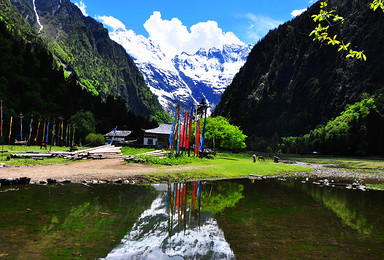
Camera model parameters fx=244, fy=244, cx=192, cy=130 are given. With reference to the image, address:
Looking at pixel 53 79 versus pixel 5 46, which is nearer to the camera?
pixel 5 46

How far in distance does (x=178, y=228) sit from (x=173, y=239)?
119 centimetres

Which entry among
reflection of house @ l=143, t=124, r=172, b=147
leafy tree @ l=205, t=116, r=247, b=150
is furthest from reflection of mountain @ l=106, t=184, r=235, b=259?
reflection of house @ l=143, t=124, r=172, b=147

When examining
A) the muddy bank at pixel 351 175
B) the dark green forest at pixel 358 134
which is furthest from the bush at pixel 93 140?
the dark green forest at pixel 358 134

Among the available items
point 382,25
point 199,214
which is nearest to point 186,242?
point 199,214

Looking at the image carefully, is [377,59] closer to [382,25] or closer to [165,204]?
[382,25]

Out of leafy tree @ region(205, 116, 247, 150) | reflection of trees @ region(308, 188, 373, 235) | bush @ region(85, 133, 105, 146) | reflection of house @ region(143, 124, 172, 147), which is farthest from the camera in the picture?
reflection of house @ region(143, 124, 172, 147)

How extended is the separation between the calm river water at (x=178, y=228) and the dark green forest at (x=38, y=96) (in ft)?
229

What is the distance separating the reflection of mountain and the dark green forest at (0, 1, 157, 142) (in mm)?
73369

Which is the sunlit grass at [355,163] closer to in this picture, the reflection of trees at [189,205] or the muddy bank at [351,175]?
the muddy bank at [351,175]

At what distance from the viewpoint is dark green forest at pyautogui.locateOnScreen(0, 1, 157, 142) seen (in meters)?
77.9

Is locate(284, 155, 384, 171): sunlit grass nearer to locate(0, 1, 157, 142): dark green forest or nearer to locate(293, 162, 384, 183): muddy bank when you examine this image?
locate(293, 162, 384, 183): muddy bank

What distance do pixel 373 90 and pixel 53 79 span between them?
17732 cm

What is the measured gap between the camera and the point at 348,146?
4788 inches

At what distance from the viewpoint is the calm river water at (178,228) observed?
22.5ft
